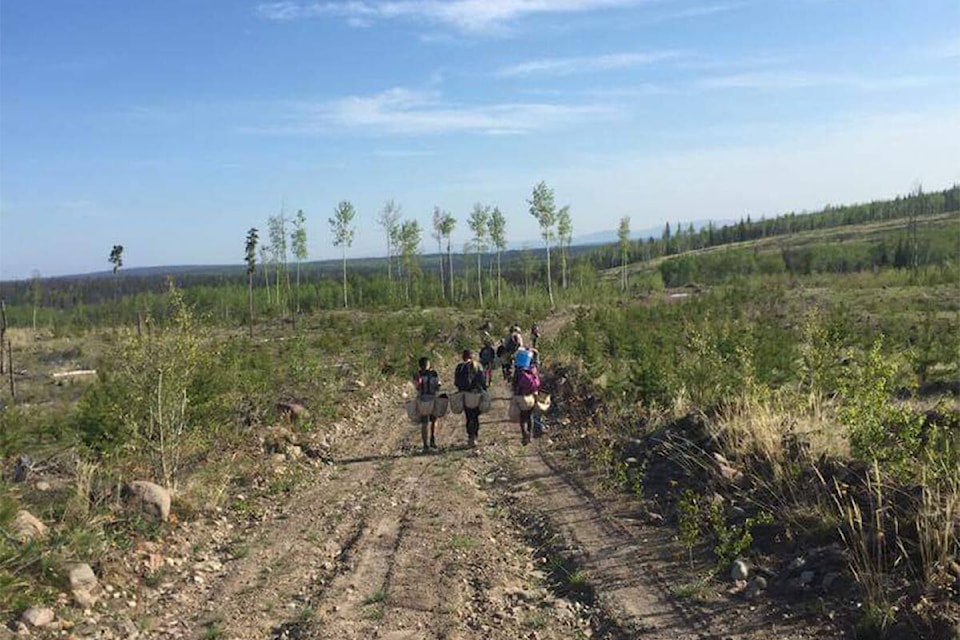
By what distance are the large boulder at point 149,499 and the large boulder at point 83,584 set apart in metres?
1.47

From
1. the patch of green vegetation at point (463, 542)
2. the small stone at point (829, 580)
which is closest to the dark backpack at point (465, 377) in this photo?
the patch of green vegetation at point (463, 542)

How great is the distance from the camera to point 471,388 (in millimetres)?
11508

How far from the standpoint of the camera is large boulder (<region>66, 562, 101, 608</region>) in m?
5.42

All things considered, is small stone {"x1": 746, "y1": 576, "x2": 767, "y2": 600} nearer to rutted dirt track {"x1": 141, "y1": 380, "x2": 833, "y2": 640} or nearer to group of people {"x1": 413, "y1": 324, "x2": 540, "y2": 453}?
rutted dirt track {"x1": 141, "y1": 380, "x2": 833, "y2": 640}

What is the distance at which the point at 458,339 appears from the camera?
101 ft

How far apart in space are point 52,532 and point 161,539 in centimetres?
101

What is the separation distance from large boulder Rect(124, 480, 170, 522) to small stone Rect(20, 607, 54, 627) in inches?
84.4

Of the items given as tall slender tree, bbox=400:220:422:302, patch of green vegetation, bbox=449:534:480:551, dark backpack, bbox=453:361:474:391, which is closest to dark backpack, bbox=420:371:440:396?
dark backpack, bbox=453:361:474:391

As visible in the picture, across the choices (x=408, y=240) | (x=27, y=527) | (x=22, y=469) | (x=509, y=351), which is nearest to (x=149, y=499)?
(x=27, y=527)

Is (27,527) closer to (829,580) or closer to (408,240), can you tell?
(829,580)

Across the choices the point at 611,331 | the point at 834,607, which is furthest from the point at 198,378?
the point at 611,331

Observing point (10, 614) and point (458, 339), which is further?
point (458, 339)

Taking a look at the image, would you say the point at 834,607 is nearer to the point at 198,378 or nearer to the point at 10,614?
the point at 10,614

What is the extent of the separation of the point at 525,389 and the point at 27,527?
743 centimetres
